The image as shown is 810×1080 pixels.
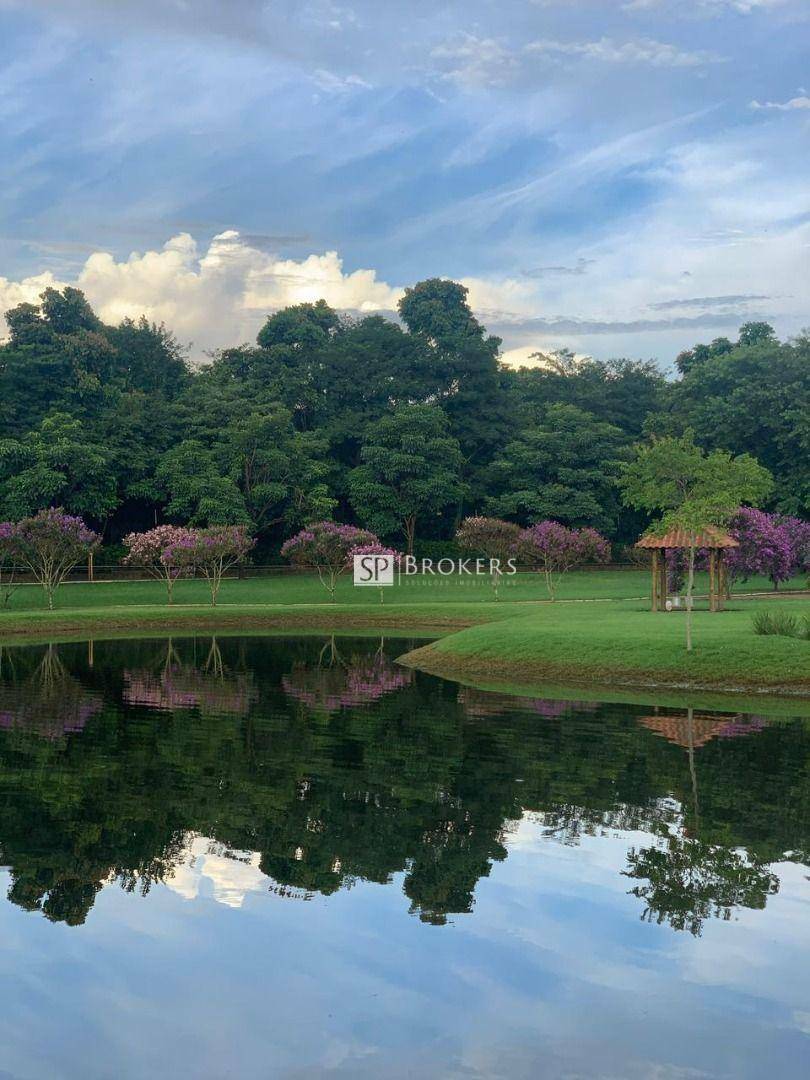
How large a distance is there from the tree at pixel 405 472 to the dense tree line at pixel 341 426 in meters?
0.15

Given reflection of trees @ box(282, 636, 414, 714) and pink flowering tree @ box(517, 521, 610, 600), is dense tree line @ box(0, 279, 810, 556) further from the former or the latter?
reflection of trees @ box(282, 636, 414, 714)

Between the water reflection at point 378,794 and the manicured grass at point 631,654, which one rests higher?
the manicured grass at point 631,654

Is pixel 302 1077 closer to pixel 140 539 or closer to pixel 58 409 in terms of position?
pixel 140 539

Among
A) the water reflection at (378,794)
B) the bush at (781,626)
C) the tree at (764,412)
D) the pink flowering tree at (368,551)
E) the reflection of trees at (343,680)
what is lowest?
the reflection of trees at (343,680)

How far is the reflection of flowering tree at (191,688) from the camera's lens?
27.1 m

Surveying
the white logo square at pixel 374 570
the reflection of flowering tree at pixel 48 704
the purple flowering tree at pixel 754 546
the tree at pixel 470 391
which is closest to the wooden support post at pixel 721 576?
the purple flowering tree at pixel 754 546

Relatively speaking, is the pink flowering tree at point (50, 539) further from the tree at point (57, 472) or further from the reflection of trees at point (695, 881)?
the reflection of trees at point (695, 881)

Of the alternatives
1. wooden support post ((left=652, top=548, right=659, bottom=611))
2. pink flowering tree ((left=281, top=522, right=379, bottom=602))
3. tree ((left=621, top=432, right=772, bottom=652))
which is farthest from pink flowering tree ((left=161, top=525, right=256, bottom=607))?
wooden support post ((left=652, top=548, right=659, bottom=611))

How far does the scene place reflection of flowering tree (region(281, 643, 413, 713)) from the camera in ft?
91.6

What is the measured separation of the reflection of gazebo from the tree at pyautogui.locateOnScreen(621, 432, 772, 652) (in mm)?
698

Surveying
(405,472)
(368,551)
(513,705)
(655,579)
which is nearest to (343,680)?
(513,705)

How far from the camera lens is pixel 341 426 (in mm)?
85000

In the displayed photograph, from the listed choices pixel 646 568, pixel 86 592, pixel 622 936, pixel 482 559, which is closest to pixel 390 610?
pixel 86 592

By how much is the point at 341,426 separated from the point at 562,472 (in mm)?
17529
